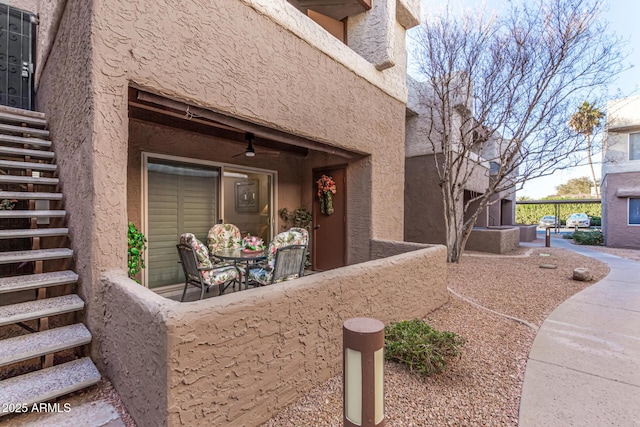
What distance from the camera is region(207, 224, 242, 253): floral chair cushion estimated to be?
16.6 feet

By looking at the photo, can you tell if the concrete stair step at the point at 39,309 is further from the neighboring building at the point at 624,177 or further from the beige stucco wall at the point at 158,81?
the neighboring building at the point at 624,177

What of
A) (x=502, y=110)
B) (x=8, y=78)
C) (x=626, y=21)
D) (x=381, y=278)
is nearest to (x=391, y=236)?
(x=381, y=278)

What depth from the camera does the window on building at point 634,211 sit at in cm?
1193

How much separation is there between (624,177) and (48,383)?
17.9 m

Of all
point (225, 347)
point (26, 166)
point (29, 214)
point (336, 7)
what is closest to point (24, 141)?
point (26, 166)

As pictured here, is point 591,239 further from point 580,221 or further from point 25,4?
point 25,4

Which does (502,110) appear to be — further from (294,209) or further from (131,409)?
(131,409)

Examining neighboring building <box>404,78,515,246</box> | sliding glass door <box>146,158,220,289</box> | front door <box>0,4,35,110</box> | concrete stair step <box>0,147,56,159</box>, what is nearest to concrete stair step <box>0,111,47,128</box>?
concrete stair step <box>0,147,56,159</box>

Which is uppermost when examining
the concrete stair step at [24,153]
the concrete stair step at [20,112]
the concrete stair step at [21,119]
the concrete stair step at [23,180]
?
the concrete stair step at [20,112]

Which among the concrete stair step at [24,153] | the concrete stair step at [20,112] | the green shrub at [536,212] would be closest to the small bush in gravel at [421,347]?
the concrete stair step at [24,153]

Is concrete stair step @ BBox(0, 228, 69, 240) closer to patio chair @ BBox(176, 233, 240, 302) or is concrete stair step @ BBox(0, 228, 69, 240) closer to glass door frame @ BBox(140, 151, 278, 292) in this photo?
patio chair @ BBox(176, 233, 240, 302)

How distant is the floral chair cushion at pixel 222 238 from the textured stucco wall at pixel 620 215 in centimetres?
1552

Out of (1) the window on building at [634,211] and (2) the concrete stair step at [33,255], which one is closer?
(2) the concrete stair step at [33,255]

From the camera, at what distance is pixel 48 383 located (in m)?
2.10
